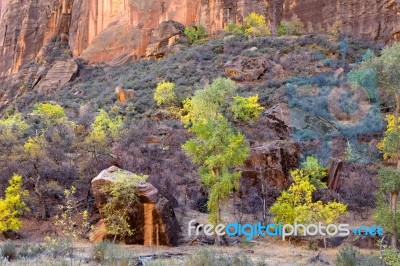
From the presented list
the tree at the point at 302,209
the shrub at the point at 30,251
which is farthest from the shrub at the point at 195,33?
the shrub at the point at 30,251

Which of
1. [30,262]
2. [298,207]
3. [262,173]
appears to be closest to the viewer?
[30,262]

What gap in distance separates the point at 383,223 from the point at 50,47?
46.3m

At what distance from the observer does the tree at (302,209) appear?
16766mm

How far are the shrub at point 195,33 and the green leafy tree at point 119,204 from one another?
31858 millimetres

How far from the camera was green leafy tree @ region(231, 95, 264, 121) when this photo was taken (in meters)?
30.3

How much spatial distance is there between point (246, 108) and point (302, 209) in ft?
48.0

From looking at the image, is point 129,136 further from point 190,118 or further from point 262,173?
point 262,173

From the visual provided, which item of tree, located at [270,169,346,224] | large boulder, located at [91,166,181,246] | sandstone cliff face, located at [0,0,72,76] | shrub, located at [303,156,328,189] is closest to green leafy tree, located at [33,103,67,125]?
large boulder, located at [91,166,181,246]

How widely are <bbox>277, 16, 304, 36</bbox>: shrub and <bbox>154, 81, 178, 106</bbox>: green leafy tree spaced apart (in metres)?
15.4

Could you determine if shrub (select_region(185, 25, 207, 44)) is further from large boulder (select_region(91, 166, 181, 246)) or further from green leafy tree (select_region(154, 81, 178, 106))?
large boulder (select_region(91, 166, 181, 246))

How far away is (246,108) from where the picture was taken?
30812mm

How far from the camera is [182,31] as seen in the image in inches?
1871

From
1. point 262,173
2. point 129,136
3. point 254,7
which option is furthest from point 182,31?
point 262,173

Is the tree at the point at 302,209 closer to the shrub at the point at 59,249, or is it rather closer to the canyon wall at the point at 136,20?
the shrub at the point at 59,249
